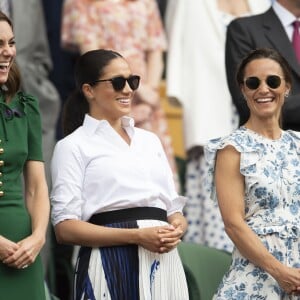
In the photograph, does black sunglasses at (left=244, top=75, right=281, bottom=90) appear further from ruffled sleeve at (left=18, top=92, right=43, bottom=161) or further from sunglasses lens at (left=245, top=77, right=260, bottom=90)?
ruffled sleeve at (left=18, top=92, right=43, bottom=161)

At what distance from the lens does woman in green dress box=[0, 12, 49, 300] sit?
6289 mm

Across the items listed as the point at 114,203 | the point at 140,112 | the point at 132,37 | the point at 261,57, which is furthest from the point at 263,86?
the point at 132,37

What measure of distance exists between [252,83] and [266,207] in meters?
0.64

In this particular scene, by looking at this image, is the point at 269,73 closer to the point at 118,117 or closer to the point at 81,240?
the point at 118,117

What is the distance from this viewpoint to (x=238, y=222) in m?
6.61

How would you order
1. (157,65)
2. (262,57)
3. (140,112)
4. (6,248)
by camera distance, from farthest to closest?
(157,65)
(140,112)
(262,57)
(6,248)

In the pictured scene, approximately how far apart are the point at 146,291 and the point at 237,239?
1.62 feet

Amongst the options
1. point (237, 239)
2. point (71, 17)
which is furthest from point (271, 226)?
point (71, 17)

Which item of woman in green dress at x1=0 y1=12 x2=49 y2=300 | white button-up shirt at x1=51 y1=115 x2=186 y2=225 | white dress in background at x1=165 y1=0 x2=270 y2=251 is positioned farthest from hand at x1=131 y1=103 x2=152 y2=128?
woman in green dress at x1=0 y1=12 x2=49 y2=300

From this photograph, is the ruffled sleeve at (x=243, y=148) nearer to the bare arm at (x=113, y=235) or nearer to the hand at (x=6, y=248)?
the bare arm at (x=113, y=235)

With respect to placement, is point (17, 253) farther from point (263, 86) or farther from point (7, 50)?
point (263, 86)

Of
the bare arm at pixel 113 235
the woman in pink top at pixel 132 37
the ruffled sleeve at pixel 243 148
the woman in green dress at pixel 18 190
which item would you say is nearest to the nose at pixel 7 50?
the woman in green dress at pixel 18 190

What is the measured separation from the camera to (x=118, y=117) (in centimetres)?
695

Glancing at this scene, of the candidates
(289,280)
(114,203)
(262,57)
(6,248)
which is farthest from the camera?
(262,57)
